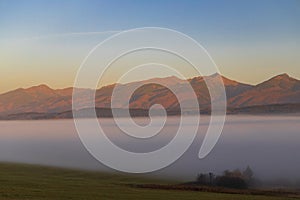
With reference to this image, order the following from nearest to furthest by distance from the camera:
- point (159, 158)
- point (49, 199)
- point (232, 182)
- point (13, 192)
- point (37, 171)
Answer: point (49, 199)
point (13, 192)
point (232, 182)
point (37, 171)
point (159, 158)

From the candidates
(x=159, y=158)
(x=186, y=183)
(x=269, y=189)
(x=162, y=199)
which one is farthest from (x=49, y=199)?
(x=159, y=158)

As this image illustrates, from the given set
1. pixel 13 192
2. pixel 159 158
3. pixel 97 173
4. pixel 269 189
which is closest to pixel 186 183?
pixel 269 189

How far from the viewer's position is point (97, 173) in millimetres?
47531

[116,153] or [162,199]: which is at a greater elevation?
[116,153]

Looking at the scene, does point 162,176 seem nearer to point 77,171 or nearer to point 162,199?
point 77,171

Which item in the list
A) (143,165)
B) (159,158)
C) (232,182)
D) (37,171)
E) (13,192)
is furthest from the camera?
(159,158)

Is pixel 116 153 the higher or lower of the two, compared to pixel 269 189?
higher

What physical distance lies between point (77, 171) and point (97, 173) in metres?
3.00

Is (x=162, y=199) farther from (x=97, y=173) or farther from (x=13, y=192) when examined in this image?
(x=97, y=173)

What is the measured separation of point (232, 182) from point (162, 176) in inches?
337

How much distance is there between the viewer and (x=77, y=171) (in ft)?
162

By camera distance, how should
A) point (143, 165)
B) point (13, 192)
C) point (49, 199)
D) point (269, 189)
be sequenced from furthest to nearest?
point (143, 165) → point (269, 189) → point (13, 192) → point (49, 199)

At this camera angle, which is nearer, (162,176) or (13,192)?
(13,192)

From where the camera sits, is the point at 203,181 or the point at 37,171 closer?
the point at 203,181
